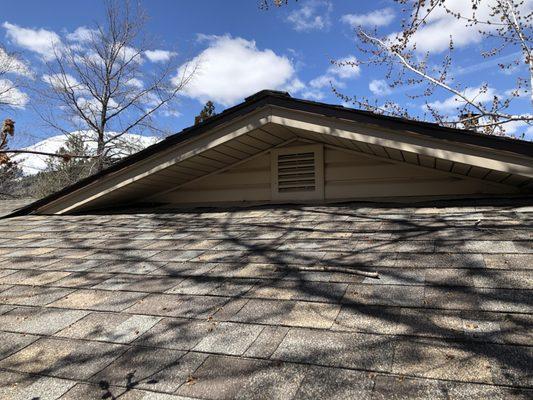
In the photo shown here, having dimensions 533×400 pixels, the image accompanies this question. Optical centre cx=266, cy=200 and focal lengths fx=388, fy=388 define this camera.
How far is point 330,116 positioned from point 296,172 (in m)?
1.67

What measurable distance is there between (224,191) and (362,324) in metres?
4.95

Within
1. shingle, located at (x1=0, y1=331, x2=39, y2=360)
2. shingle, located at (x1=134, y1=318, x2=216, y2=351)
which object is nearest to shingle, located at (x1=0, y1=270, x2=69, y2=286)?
shingle, located at (x1=0, y1=331, x2=39, y2=360)

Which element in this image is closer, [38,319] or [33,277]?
[38,319]

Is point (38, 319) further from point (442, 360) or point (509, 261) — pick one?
point (509, 261)

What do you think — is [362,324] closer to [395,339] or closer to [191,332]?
[395,339]

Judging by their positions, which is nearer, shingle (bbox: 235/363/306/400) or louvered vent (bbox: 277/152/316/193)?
shingle (bbox: 235/363/306/400)

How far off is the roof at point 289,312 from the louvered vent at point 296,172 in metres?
1.58

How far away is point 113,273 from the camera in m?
3.94

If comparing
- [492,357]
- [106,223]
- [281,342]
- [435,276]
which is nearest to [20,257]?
[106,223]

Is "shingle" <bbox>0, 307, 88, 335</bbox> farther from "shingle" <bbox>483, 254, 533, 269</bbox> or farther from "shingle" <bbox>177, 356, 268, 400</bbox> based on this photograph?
"shingle" <bbox>483, 254, 533, 269</bbox>

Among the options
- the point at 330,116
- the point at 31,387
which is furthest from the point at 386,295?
the point at 330,116

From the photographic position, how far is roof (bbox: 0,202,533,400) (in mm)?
1927

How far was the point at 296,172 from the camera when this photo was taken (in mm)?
6453

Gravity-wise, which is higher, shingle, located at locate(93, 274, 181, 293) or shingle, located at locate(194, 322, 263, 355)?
shingle, located at locate(93, 274, 181, 293)
